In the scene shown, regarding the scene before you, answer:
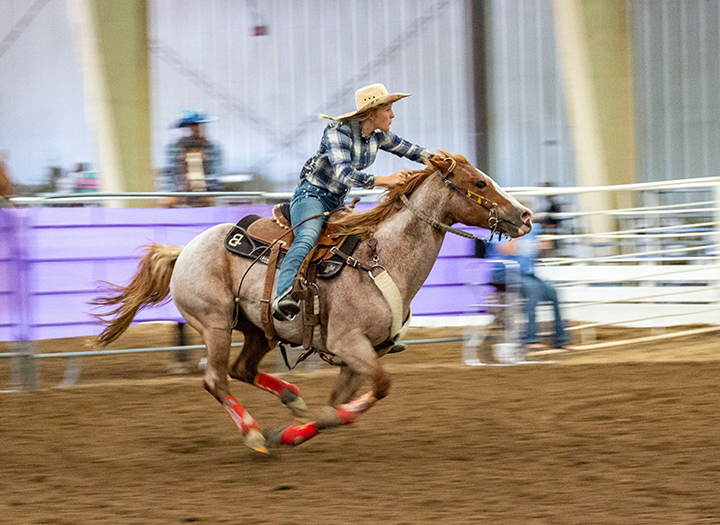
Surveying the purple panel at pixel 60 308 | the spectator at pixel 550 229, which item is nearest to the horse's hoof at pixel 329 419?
the purple panel at pixel 60 308

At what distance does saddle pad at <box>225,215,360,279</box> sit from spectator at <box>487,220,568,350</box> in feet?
10.3

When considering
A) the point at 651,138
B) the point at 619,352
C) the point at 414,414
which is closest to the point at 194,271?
the point at 414,414

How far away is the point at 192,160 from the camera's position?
8172mm

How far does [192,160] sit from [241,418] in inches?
168

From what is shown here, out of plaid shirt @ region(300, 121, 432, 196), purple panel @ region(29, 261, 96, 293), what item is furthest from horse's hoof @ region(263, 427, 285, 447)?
purple panel @ region(29, 261, 96, 293)

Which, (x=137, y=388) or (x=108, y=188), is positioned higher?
(x=108, y=188)

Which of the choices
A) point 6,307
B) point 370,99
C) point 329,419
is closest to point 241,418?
point 329,419

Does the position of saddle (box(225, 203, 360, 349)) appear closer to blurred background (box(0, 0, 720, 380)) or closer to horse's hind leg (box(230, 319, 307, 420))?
horse's hind leg (box(230, 319, 307, 420))

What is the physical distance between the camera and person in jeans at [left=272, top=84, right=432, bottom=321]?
4289mm

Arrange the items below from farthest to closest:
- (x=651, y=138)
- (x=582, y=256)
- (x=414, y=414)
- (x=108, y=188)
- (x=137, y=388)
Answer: (x=651, y=138) < (x=108, y=188) < (x=582, y=256) < (x=137, y=388) < (x=414, y=414)

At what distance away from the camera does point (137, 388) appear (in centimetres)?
642

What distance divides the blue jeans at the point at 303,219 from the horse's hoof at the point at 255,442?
780mm

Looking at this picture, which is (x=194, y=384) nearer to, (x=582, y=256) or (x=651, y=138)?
(x=582, y=256)

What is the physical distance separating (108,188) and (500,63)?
28.3 ft
